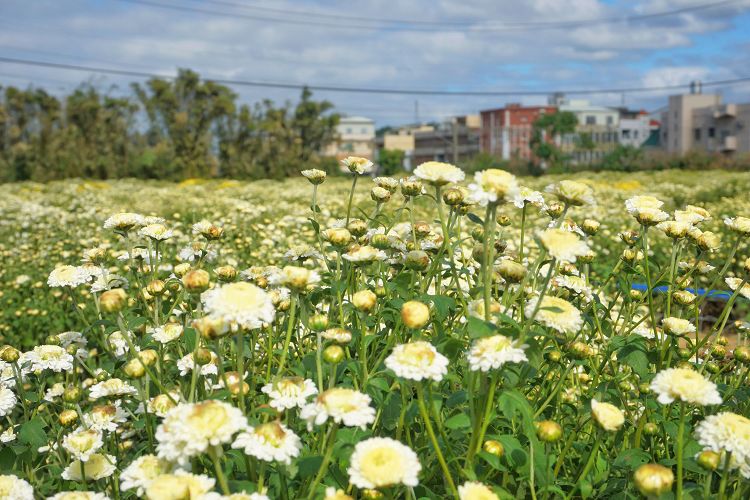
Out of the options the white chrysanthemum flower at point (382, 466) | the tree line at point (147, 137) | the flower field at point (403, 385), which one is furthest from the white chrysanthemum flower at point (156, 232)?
the tree line at point (147, 137)

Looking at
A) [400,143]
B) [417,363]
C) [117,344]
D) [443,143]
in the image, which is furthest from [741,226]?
[400,143]

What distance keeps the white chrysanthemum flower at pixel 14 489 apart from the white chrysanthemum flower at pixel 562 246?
3.45ft

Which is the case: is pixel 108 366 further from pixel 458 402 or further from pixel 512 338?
pixel 512 338

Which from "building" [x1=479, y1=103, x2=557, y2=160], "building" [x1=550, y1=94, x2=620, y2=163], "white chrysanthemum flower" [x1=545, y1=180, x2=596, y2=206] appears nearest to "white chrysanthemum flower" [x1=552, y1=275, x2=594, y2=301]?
"white chrysanthemum flower" [x1=545, y1=180, x2=596, y2=206]

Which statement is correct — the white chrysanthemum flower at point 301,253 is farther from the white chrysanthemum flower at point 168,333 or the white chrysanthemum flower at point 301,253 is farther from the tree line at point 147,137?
the tree line at point 147,137

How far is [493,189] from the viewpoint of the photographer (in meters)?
1.27

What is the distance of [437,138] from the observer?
8462 cm

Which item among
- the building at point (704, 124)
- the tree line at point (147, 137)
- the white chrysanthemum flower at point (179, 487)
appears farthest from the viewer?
the building at point (704, 124)

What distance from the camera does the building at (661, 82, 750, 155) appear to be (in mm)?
59594

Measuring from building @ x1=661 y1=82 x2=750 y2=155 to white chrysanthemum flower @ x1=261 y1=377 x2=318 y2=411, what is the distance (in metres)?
62.5

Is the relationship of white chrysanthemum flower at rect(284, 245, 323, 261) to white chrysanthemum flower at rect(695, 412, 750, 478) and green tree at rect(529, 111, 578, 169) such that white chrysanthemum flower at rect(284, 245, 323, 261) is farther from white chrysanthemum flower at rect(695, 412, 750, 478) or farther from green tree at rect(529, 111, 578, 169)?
green tree at rect(529, 111, 578, 169)

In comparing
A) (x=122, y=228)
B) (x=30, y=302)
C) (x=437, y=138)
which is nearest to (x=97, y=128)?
(x=30, y=302)

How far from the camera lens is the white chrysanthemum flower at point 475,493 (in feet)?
3.66

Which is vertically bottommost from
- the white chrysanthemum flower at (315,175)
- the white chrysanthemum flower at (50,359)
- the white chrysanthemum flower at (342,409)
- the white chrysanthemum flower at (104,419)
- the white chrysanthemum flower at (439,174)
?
the white chrysanthemum flower at (104,419)
